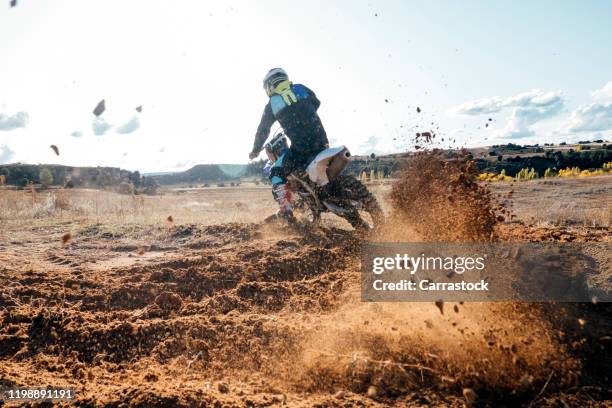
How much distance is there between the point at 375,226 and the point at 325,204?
37.7 inches

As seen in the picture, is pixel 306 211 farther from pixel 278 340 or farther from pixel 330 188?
pixel 278 340

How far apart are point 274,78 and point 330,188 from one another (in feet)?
6.58

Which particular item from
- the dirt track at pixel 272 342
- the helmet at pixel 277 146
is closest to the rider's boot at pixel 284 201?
the helmet at pixel 277 146

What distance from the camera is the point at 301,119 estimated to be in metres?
6.97

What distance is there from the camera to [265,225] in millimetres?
7746

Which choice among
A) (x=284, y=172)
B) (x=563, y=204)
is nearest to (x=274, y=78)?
(x=284, y=172)

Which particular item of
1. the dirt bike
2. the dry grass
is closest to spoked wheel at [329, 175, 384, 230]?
the dirt bike

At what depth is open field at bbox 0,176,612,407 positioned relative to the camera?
8.39 ft

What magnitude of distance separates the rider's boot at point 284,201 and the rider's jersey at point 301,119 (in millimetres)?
698

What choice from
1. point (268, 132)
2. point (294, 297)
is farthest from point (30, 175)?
point (294, 297)

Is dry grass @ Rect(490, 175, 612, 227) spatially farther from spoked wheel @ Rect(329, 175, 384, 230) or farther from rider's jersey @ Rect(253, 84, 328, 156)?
rider's jersey @ Rect(253, 84, 328, 156)

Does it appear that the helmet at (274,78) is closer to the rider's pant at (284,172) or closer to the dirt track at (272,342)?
the rider's pant at (284,172)

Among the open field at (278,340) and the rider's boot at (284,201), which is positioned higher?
the rider's boot at (284,201)

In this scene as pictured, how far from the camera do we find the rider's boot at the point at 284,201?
7461mm
